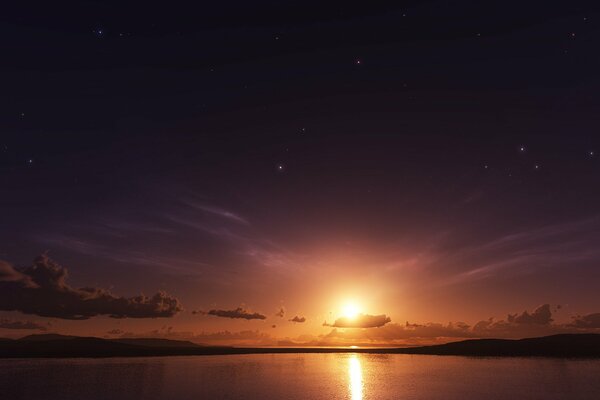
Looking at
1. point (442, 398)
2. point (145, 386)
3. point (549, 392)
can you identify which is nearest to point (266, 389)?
point (145, 386)

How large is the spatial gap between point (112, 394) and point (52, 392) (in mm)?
15634

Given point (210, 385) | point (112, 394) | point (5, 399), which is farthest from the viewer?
point (210, 385)

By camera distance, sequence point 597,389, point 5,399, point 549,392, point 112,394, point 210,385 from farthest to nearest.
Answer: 1. point 210,385
2. point 597,389
3. point 549,392
4. point 112,394
5. point 5,399

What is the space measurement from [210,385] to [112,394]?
86.7 ft

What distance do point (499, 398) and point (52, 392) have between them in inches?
3610

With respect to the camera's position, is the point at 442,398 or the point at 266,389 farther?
the point at 266,389

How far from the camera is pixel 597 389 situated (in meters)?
105

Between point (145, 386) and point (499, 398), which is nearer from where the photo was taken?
point (499, 398)

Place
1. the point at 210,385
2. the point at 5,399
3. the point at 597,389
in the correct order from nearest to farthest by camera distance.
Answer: the point at 5,399 → the point at 597,389 → the point at 210,385

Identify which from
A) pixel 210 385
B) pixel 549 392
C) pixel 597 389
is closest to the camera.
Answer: pixel 549 392

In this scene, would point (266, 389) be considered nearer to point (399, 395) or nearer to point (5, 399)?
point (399, 395)

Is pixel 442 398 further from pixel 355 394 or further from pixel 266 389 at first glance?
pixel 266 389

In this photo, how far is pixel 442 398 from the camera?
88062 mm

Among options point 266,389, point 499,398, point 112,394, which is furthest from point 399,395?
point 112,394
